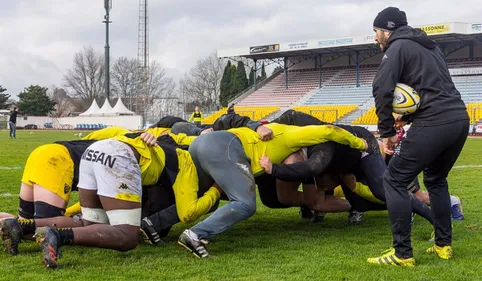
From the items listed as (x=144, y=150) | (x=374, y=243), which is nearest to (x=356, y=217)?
(x=374, y=243)

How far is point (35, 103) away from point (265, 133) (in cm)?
8102

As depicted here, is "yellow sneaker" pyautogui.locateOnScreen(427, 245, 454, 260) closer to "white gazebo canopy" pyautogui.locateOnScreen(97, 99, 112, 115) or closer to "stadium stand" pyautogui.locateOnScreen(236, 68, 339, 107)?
"stadium stand" pyautogui.locateOnScreen(236, 68, 339, 107)

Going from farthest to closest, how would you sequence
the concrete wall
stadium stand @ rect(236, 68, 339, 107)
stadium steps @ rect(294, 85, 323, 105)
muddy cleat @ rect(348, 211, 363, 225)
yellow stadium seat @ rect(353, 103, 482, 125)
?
1. the concrete wall
2. stadium stand @ rect(236, 68, 339, 107)
3. stadium steps @ rect(294, 85, 323, 105)
4. yellow stadium seat @ rect(353, 103, 482, 125)
5. muddy cleat @ rect(348, 211, 363, 225)

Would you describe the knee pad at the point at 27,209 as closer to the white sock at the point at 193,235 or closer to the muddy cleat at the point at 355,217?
the white sock at the point at 193,235

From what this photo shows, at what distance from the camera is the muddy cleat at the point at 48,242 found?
13.1 feet

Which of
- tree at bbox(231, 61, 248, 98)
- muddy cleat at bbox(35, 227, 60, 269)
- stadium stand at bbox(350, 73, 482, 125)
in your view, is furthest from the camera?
tree at bbox(231, 61, 248, 98)

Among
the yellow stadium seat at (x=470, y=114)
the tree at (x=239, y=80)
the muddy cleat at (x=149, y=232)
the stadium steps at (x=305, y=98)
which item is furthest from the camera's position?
the tree at (x=239, y=80)

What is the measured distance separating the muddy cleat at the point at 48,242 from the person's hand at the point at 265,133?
206 cm

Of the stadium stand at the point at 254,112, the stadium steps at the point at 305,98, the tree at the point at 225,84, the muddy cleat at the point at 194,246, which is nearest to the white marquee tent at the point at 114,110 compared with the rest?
the stadium stand at the point at 254,112

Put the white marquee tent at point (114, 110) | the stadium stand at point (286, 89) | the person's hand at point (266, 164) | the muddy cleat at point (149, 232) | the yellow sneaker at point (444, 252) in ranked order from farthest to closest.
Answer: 1. the white marquee tent at point (114, 110)
2. the stadium stand at point (286, 89)
3. the muddy cleat at point (149, 232)
4. the person's hand at point (266, 164)
5. the yellow sneaker at point (444, 252)

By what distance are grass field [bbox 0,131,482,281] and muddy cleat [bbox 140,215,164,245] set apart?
0.08 meters

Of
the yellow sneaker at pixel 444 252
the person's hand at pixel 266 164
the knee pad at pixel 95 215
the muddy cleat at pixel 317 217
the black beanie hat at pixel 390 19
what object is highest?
the black beanie hat at pixel 390 19

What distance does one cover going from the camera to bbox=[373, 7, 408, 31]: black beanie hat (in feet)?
14.6

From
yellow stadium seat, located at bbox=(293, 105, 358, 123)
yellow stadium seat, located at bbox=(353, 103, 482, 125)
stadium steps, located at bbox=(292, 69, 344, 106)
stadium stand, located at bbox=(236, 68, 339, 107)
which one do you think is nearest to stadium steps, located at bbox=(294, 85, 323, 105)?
stadium steps, located at bbox=(292, 69, 344, 106)
